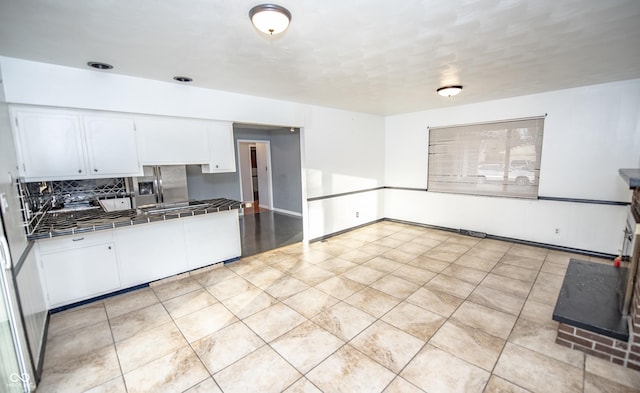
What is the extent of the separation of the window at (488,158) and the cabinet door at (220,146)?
3982 mm

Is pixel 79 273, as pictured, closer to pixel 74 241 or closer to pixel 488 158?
pixel 74 241

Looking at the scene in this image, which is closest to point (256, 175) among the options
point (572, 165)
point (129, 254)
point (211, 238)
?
point (211, 238)

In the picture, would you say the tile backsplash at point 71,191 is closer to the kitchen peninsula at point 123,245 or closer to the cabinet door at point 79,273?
the kitchen peninsula at point 123,245

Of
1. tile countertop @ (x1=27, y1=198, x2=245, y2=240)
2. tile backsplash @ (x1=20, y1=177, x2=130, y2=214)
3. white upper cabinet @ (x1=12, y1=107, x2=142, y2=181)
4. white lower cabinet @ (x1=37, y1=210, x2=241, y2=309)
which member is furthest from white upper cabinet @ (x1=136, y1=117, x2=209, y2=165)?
tile backsplash @ (x1=20, y1=177, x2=130, y2=214)

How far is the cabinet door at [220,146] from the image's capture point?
3.79 meters

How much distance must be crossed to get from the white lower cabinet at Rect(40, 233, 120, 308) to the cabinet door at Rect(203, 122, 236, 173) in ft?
5.12

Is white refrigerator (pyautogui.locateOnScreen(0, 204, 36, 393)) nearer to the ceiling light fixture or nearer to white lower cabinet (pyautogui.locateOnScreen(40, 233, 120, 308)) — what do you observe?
white lower cabinet (pyautogui.locateOnScreen(40, 233, 120, 308))

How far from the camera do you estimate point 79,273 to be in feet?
9.20

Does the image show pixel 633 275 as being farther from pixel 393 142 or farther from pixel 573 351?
pixel 393 142

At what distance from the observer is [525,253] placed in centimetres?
417

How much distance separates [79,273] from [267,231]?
3.23m

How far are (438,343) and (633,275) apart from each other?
153cm

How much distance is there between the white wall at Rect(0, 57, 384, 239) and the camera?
2602 millimetres

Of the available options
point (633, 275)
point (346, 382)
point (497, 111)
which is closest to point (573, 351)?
point (633, 275)
